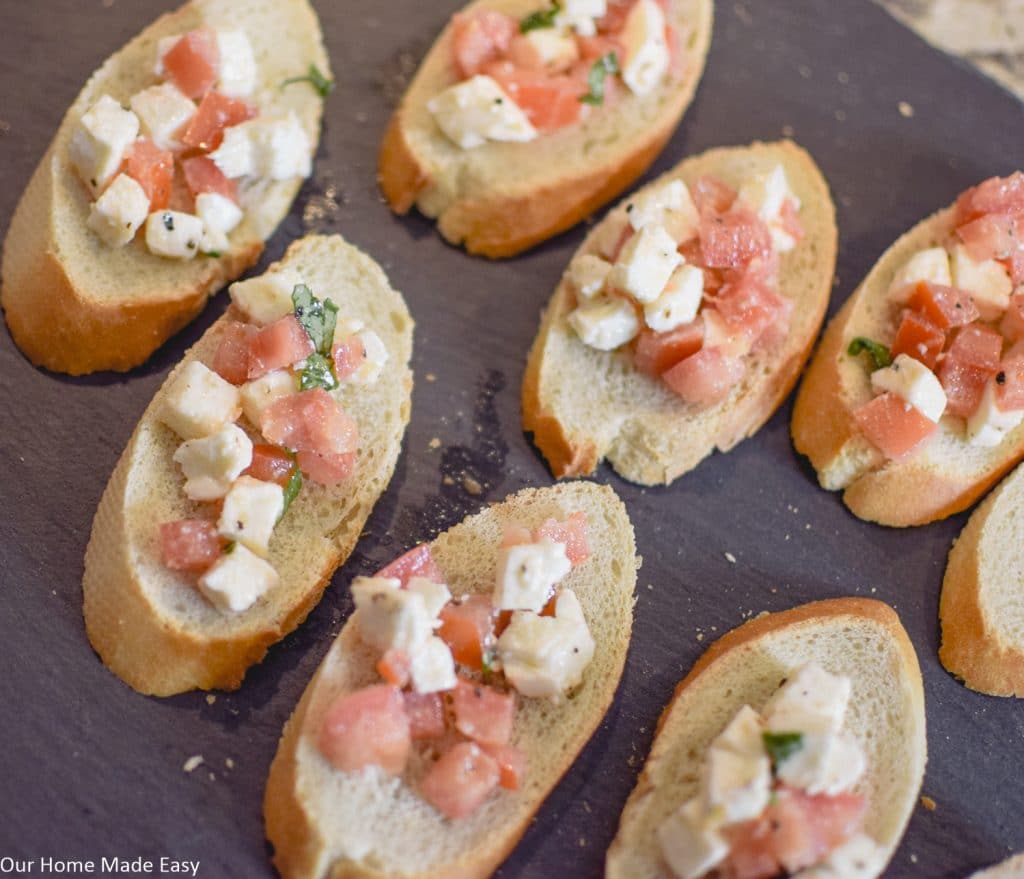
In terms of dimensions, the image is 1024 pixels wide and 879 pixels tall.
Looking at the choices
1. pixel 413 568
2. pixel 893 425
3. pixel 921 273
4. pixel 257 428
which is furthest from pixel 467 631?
pixel 921 273

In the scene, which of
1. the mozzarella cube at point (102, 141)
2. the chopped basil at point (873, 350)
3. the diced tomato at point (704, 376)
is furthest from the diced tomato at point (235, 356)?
the chopped basil at point (873, 350)

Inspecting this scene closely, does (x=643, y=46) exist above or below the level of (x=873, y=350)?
above

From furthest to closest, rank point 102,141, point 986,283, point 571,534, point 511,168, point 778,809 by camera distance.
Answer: point 511,168 → point 986,283 → point 102,141 → point 571,534 → point 778,809

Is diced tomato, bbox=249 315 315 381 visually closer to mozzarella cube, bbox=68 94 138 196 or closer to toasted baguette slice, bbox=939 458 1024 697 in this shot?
mozzarella cube, bbox=68 94 138 196

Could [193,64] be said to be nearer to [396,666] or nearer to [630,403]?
[630,403]

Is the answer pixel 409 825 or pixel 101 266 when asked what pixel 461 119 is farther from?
pixel 409 825

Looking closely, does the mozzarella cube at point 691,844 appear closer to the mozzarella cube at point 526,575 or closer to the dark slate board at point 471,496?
the dark slate board at point 471,496

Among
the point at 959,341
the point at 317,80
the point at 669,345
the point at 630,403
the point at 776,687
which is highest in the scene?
the point at 317,80

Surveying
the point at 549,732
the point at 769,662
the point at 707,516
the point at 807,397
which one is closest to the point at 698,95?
the point at 807,397
